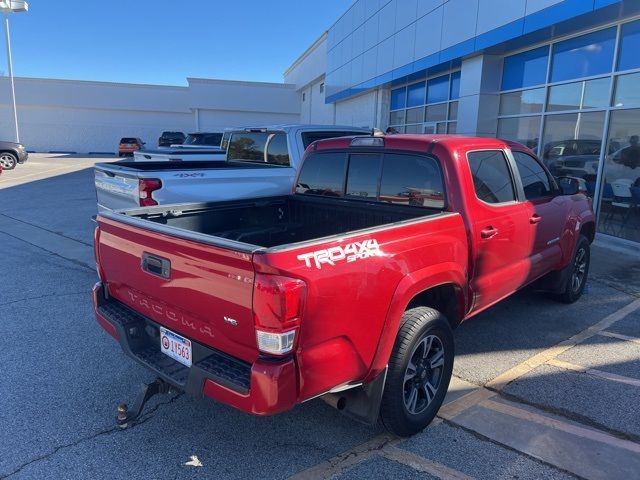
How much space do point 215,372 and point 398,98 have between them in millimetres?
17101

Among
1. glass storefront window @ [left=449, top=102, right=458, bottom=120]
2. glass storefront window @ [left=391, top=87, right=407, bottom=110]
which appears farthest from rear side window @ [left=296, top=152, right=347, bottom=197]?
A: glass storefront window @ [left=391, top=87, right=407, bottom=110]

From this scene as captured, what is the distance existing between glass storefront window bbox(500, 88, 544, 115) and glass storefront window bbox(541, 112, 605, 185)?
0.56m

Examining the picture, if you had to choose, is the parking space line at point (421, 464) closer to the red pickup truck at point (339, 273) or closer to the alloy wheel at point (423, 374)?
the red pickup truck at point (339, 273)

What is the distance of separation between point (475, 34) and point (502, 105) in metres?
1.88

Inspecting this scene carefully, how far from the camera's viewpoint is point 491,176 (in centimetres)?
400

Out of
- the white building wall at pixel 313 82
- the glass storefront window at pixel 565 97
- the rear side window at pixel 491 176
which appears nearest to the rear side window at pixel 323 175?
the rear side window at pixel 491 176

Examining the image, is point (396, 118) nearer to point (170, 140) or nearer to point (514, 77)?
point (514, 77)

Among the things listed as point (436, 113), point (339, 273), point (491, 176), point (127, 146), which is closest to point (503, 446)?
point (339, 273)

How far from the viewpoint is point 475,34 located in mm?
11617

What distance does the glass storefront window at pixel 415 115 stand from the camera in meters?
16.1

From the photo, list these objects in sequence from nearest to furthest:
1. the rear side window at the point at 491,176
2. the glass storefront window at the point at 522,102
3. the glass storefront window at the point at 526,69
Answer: the rear side window at the point at 491,176 → the glass storefront window at the point at 526,69 → the glass storefront window at the point at 522,102

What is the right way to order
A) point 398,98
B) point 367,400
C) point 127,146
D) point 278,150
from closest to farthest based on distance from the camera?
point 367,400
point 278,150
point 398,98
point 127,146

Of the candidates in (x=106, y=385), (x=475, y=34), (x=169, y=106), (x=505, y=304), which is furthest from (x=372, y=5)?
(x=169, y=106)

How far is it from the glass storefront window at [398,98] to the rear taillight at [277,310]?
16.4 meters
